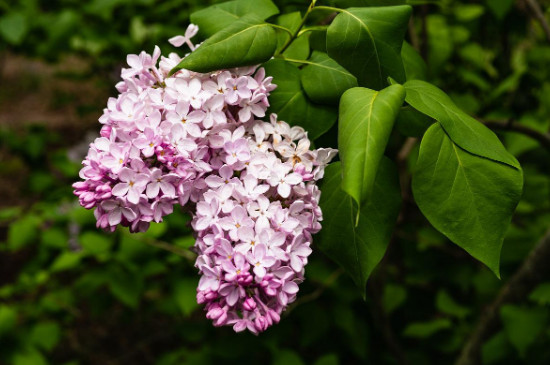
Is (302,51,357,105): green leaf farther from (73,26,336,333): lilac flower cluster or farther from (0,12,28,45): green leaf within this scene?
(0,12,28,45): green leaf

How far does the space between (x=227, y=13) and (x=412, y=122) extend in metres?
0.48

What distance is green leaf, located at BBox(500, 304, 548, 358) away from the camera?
1894mm

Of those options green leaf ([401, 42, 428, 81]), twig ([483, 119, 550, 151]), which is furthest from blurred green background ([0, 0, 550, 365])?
green leaf ([401, 42, 428, 81])

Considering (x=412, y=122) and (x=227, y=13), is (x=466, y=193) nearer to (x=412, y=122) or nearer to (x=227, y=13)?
(x=412, y=122)

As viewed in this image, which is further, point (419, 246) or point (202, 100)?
point (419, 246)

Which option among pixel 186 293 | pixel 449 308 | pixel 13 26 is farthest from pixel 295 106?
pixel 13 26

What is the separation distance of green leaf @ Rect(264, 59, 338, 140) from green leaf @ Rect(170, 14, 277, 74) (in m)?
0.07

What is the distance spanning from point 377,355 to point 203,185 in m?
2.39

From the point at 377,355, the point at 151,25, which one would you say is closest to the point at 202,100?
the point at 151,25

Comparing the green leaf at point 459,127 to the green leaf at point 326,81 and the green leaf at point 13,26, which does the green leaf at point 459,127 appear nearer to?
the green leaf at point 326,81

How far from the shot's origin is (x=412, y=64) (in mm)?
1255

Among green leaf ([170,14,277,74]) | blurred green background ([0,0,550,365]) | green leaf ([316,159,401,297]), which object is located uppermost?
green leaf ([170,14,277,74])

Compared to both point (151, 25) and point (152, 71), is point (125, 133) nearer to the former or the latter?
point (152, 71)

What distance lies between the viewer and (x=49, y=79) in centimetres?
1062
